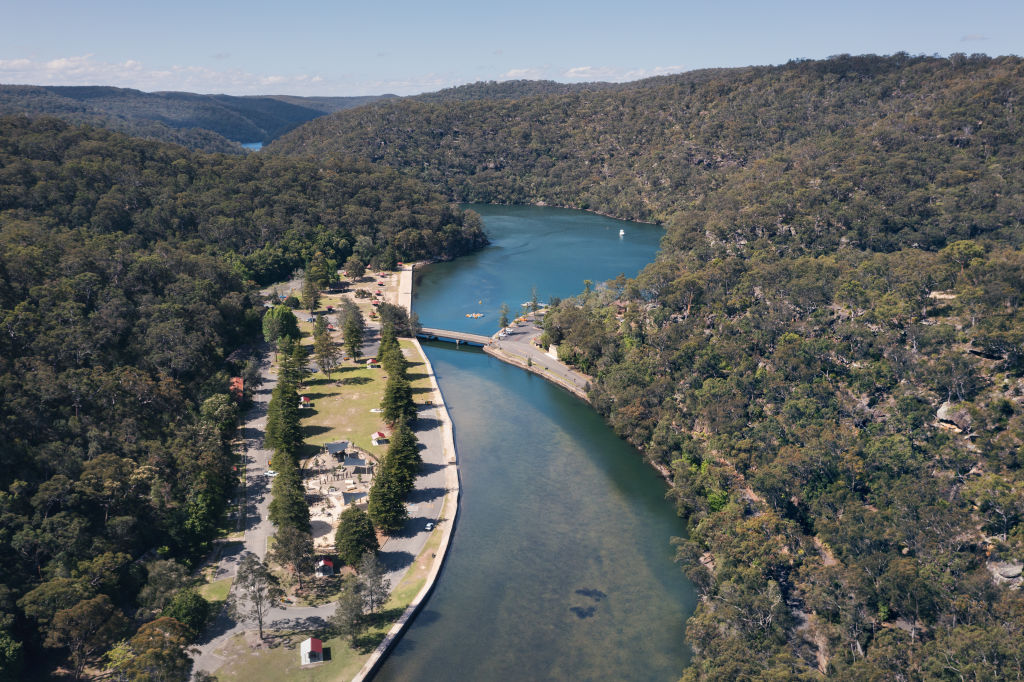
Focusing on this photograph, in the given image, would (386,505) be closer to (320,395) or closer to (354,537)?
(354,537)

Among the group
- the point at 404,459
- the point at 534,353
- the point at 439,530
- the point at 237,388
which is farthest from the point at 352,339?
the point at 439,530

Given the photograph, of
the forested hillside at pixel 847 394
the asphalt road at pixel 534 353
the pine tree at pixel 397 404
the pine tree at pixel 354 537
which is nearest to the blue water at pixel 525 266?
the asphalt road at pixel 534 353

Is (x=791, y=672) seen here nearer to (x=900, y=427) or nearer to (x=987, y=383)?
(x=900, y=427)

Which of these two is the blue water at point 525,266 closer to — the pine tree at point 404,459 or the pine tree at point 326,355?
the pine tree at point 326,355

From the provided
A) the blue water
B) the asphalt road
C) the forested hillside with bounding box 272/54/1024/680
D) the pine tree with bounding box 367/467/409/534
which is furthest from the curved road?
the blue water

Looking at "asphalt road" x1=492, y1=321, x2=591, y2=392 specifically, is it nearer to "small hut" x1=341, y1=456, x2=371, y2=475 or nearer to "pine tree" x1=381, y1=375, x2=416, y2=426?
"pine tree" x1=381, y1=375, x2=416, y2=426

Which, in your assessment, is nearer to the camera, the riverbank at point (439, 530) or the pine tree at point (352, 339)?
the riverbank at point (439, 530)
